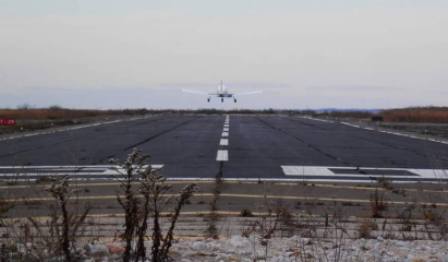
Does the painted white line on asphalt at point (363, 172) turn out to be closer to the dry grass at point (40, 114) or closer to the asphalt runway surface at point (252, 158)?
the asphalt runway surface at point (252, 158)

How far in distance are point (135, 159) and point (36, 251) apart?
3.85 feet

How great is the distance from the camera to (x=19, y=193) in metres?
12.4

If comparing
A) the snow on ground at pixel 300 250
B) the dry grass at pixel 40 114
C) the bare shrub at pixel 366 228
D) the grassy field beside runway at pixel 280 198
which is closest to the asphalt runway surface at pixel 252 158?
the grassy field beside runway at pixel 280 198

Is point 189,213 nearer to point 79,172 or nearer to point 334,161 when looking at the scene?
point 79,172

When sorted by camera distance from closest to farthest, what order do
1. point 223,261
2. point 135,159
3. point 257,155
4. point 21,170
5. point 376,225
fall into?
point 135,159, point 223,261, point 376,225, point 21,170, point 257,155

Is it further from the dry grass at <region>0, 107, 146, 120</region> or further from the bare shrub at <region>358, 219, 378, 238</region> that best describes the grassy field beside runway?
the dry grass at <region>0, 107, 146, 120</region>

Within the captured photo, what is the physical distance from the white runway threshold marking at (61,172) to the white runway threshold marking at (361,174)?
12.7 feet

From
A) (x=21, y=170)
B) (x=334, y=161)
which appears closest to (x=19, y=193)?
(x=21, y=170)

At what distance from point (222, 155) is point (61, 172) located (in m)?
6.97

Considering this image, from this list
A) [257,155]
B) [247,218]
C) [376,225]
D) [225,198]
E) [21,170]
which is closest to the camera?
[376,225]

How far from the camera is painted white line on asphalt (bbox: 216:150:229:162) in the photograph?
21250mm

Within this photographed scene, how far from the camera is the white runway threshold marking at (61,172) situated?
1547cm

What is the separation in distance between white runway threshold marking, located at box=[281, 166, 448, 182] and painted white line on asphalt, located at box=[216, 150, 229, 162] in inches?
113

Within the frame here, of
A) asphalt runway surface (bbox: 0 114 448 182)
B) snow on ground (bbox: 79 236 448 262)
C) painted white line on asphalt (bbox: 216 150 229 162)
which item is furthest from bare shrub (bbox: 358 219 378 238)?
painted white line on asphalt (bbox: 216 150 229 162)
